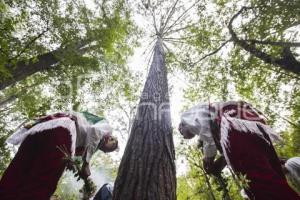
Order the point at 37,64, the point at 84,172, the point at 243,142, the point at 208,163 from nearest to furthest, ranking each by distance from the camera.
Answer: the point at 84,172 < the point at 243,142 < the point at 208,163 < the point at 37,64

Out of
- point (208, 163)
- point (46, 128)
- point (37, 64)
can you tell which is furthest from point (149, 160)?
point (37, 64)

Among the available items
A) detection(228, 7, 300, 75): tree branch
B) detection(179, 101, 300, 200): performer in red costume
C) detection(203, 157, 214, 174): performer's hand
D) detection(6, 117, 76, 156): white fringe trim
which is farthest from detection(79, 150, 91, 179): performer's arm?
detection(228, 7, 300, 75): tree branch

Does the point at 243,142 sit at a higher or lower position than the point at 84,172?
higher

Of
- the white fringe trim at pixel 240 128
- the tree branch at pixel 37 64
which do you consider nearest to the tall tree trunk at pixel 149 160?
the white fringe trim at pixel 240 128

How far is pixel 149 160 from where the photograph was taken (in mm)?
2330

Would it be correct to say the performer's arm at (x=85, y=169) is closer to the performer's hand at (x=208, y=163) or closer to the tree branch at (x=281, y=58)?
the performer's hand at (x=208, y=163)

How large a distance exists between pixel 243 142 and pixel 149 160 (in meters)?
0.99

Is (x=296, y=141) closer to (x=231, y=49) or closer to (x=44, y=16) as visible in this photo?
(x=231, y=49)

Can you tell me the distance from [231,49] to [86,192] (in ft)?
22.2

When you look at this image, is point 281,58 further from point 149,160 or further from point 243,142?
point 149,160

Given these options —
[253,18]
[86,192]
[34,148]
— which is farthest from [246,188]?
[253,18]

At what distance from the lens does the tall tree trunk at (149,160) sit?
1951 millimetres

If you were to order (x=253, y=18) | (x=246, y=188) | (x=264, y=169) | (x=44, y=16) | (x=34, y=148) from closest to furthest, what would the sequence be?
(x=246, y=188), (x=264, y=169), (x=34, y=148), (x=253, y=18), (x=44, y=16)

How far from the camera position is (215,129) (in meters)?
2.85
